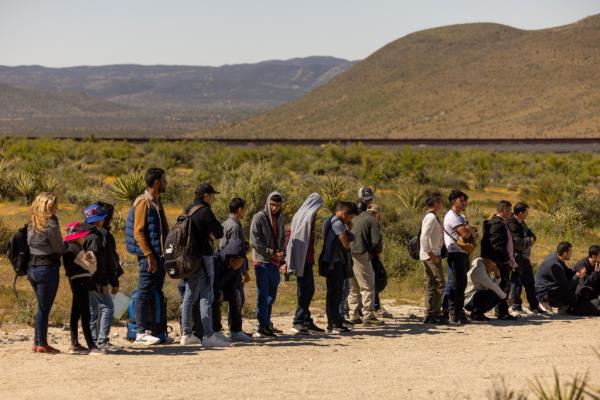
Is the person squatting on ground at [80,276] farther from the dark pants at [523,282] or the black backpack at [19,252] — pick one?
the dark pants at [523,282]

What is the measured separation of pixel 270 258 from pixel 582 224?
14029 mm

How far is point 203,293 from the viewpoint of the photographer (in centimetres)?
1105

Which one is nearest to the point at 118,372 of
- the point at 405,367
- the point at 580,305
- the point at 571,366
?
the point at 405,367

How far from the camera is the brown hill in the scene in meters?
98.1

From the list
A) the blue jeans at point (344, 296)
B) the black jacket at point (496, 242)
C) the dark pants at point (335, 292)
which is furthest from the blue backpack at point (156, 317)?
the black jacket at point (496, 242)

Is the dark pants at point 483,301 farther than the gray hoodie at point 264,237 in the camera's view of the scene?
Yes

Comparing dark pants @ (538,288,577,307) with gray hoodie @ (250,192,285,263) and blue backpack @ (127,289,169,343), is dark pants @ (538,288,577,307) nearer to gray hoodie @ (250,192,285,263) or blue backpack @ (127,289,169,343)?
gray hoodie @ (250,192,285,263)

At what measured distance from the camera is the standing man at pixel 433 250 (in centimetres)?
1275

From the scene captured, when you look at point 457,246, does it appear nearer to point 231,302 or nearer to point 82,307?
point 231,302

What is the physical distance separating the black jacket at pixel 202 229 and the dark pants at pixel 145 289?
42 centimetres

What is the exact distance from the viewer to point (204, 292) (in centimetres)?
1105

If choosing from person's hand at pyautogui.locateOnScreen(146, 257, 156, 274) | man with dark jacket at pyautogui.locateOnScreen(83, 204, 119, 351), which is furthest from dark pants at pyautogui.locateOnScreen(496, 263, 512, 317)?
man with dark jacket at pyautogui.locateOnScreen(83, 204, 119, 351)

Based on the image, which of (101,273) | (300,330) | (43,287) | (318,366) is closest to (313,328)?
(300,330)

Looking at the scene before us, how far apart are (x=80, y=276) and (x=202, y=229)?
1327mm
